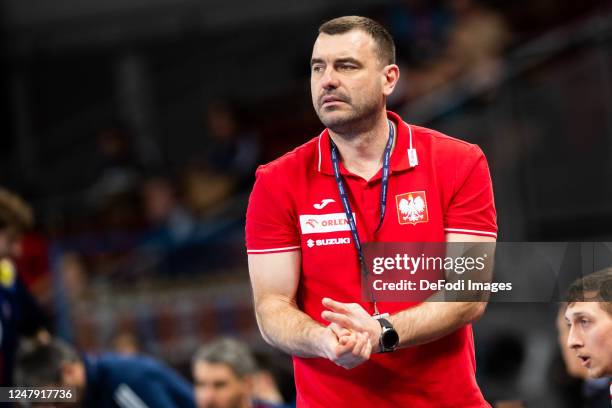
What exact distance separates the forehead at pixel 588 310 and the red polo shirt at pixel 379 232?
403 mm

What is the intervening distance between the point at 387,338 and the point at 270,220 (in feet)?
2.33

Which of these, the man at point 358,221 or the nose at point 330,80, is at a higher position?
the nose at point 330,80

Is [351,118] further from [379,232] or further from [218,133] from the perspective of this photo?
[218,133]

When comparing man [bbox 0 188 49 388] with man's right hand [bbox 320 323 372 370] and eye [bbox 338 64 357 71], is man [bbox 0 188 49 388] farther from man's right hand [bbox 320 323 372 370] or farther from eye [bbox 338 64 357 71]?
man's right hand [bbox 320 323 372 370]

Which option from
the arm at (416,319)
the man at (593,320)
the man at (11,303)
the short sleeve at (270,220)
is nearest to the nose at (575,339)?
the man at (593,320)

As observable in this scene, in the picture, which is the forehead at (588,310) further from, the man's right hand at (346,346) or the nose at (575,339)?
the man's right hand at (346,346)

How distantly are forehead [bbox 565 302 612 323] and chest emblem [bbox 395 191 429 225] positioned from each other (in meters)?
0.61

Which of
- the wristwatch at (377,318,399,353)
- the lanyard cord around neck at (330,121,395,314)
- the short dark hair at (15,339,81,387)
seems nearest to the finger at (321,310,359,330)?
the wristwatch at (377,318,399,353)

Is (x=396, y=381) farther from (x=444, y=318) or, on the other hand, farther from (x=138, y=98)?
(x=138, y=98)

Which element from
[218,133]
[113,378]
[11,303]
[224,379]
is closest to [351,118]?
[224,379]

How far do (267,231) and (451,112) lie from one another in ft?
19.0

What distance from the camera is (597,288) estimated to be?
3.93m

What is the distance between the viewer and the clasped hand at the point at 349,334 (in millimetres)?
3684

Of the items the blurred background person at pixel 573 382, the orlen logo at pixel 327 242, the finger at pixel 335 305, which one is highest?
the orlen logo at pixel 327 242
